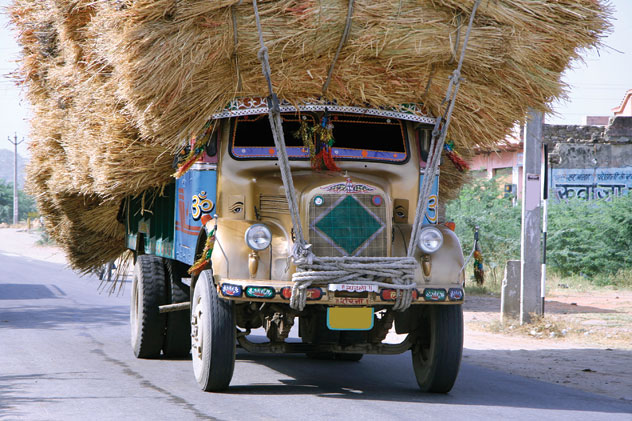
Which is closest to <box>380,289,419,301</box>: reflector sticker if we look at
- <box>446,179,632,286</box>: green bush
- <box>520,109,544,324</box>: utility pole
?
<box>520,109,544,324</box>: utility pole

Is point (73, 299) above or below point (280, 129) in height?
below

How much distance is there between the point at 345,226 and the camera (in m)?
6.56

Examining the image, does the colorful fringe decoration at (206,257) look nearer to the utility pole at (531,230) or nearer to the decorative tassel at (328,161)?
the decorative tassel at (328,161)

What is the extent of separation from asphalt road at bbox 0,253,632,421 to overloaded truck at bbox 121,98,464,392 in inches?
15.4

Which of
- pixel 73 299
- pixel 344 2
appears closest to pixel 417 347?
pixel 344 2

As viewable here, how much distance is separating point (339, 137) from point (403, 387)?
2.26m

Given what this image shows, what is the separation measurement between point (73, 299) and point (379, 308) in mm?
11369

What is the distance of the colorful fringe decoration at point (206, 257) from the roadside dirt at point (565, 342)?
3.50 m

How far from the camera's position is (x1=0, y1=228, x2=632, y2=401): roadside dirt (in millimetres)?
8336

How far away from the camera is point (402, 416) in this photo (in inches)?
238

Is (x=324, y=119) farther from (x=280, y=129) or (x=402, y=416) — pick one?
(x=402, y=416)

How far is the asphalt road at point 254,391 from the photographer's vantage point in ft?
20.1

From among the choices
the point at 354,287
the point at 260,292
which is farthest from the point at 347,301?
the point at 260,292

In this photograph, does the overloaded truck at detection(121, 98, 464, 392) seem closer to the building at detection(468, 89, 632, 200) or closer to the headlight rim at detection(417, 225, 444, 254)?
the headlight rim at detection(417, 225, 444, 254)
